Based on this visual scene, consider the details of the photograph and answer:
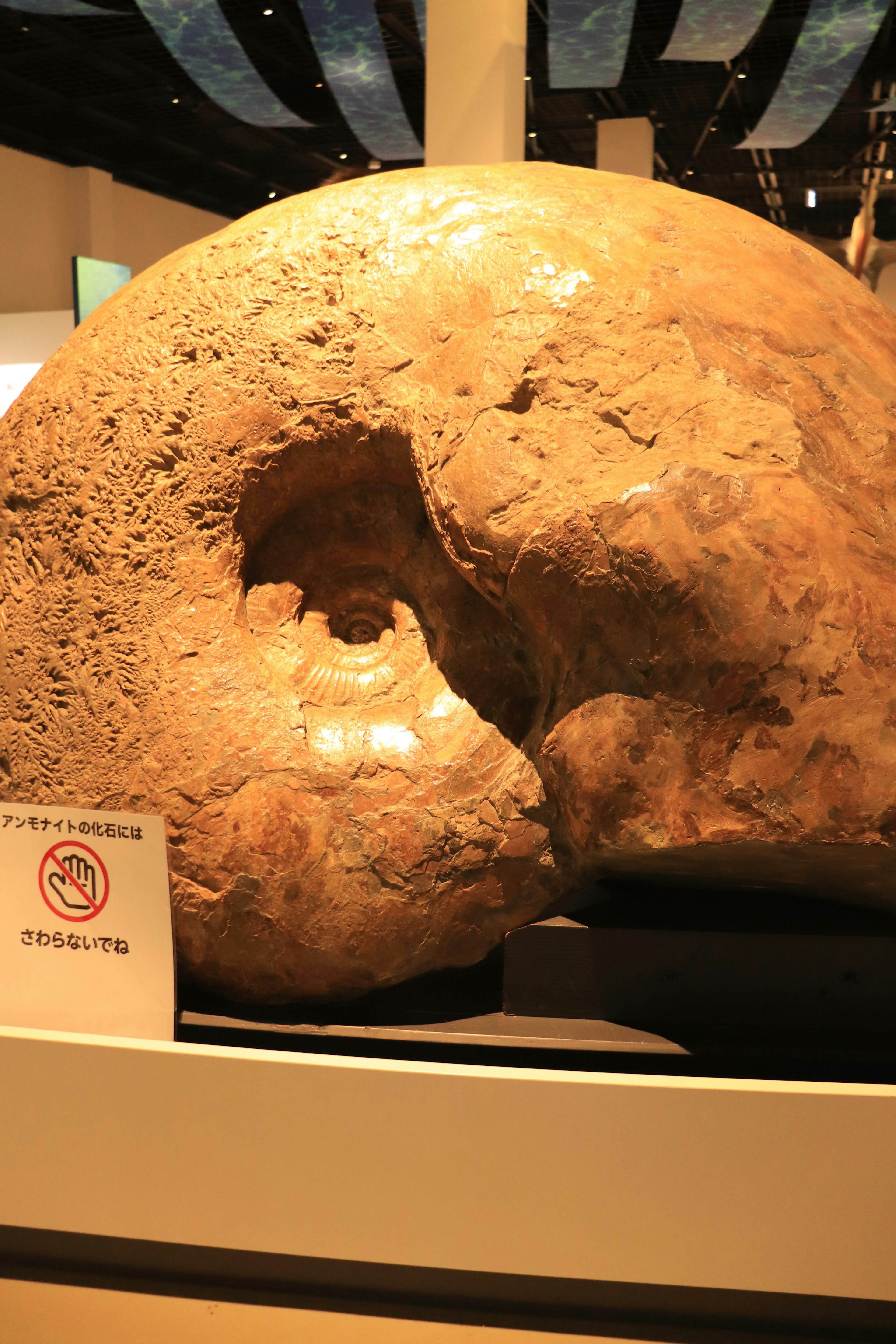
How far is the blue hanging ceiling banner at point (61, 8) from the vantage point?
8.71ft

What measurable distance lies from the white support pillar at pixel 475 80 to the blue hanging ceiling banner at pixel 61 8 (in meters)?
1.08

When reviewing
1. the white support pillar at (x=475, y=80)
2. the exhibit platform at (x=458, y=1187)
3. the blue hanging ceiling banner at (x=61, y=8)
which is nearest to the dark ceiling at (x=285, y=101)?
the blue hanging ceiling banner at (x=61, y=8)

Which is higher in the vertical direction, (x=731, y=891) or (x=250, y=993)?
(x=731, y=891)

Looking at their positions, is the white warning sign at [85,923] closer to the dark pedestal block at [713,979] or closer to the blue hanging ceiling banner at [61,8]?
the dark pedestal block at [713,979]

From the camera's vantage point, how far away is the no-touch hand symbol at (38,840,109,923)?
61.9 inches

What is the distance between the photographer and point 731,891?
1744 millimetres

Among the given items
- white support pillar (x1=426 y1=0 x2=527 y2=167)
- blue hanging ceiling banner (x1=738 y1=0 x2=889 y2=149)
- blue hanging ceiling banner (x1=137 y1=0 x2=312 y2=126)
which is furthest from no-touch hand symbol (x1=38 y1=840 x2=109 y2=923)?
blue hanging ceiling banner (x1=738 y1=0 x2=889 y2=149)

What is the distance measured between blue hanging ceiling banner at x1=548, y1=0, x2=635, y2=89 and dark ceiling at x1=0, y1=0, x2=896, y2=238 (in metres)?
0.09

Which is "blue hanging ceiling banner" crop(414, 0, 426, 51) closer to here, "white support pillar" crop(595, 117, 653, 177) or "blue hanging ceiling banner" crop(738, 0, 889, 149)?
"white support pillar" crop(595, 117, 653, 177)

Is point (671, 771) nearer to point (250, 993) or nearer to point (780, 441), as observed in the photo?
point (780, 441)

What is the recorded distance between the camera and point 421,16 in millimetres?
2678

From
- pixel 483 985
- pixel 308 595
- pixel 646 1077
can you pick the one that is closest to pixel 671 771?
pixel 646 1077

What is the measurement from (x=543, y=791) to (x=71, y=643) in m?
0.77

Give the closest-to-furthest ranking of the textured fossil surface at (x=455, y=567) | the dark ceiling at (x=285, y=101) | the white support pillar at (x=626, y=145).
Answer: the textured fossil surface at (x=455, y=567) < the dark ceiling at (x=285, y=101) < the white support pillar at (x=626, y=145)
